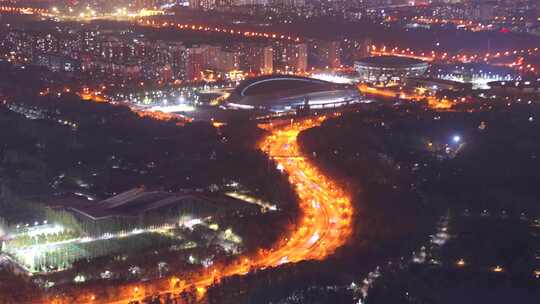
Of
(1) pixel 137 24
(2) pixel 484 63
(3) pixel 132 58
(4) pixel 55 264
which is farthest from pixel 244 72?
(4) pixel 55 264

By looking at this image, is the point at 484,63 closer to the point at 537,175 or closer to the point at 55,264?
the point at 537,175

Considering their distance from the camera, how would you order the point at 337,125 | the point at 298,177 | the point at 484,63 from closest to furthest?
1. the point at 298,177
2. the point at 337,125
3. the point at 484,63

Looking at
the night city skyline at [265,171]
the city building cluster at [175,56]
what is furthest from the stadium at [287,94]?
the city building cluster at [175,56]

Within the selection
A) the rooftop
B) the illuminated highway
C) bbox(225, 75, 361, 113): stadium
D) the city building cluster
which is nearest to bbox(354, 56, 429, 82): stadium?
the rooftop

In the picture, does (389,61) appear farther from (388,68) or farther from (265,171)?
(265,171)

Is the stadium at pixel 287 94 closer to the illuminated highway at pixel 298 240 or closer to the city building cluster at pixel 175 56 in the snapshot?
the city building cluster at pixel 175 56

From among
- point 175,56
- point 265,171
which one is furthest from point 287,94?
point 265,171

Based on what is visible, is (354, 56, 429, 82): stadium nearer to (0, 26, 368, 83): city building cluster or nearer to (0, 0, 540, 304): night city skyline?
(0, 0, 540, 304): night city skyline
